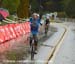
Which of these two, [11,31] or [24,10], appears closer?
[11,31]

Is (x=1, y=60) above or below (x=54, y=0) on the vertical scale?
above

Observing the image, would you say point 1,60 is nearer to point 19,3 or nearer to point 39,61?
point 39,61

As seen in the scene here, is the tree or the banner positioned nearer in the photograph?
the banner

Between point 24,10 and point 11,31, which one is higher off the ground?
point 11,31

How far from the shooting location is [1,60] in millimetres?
15156

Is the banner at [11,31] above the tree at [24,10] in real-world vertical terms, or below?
above

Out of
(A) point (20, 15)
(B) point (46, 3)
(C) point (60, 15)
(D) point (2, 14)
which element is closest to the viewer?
(D) point (2, 14)

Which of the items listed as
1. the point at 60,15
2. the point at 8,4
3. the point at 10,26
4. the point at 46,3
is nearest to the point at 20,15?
the point at 8,4

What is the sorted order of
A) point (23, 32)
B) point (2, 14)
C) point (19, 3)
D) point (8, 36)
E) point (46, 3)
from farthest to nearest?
point (46, 3)
point (19, 3)
point (2, 14)
point (23, 32)
point (8, 36)

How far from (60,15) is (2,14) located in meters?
74.6

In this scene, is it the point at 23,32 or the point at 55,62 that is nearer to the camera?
the point at 55,62

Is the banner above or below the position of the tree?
above

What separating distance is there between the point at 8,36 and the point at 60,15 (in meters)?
86.4

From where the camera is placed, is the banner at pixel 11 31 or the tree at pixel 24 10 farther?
the tree at pixel 24 10
